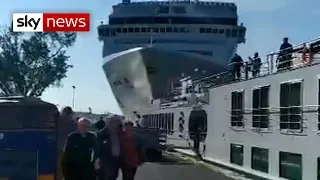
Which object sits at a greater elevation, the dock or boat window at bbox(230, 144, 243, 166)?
boat window at bbox(230, 144, 243, 166)

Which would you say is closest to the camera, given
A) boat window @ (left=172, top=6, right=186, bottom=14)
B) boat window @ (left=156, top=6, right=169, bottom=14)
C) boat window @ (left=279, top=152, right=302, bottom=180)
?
boat window @ (left=279, top=152, right=302, bottom=180)

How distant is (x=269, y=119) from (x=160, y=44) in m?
37.5

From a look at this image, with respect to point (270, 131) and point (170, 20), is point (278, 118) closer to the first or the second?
point (270, 131)

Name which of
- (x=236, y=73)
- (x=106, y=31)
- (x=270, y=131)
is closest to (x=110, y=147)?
(x=270, y=131)

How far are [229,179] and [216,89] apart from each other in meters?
8.41

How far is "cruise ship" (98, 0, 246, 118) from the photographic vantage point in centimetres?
5197

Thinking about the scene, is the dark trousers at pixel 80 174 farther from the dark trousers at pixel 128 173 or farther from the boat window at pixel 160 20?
the boat window at pixel 160 20

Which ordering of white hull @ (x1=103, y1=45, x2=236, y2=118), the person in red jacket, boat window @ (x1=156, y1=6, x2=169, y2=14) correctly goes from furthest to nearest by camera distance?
boat window @ (x1=156, y1=6, x2=169, y2=14)
white hull @ (x1=103, y1=45, x2=236, y2=118)
the person in red jacket

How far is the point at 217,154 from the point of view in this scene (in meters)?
28.1

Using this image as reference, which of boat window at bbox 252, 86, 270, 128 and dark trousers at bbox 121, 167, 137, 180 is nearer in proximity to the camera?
dark trousers at bbox 121, 167, 137, 180

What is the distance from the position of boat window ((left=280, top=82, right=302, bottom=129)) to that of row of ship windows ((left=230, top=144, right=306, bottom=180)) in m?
0.78

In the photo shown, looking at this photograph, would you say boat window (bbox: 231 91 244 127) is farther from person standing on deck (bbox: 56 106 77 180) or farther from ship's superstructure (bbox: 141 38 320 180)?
person standing on deck (bbox: 56 106 77 180)

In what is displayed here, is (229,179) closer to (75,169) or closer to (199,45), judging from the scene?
(75,169)

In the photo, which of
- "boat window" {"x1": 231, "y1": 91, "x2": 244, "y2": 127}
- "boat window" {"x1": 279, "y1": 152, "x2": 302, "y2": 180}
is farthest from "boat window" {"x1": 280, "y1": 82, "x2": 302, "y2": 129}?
"boat window" {"x1": 231, "y1": 91, "x2": 244, "y2": 127}
